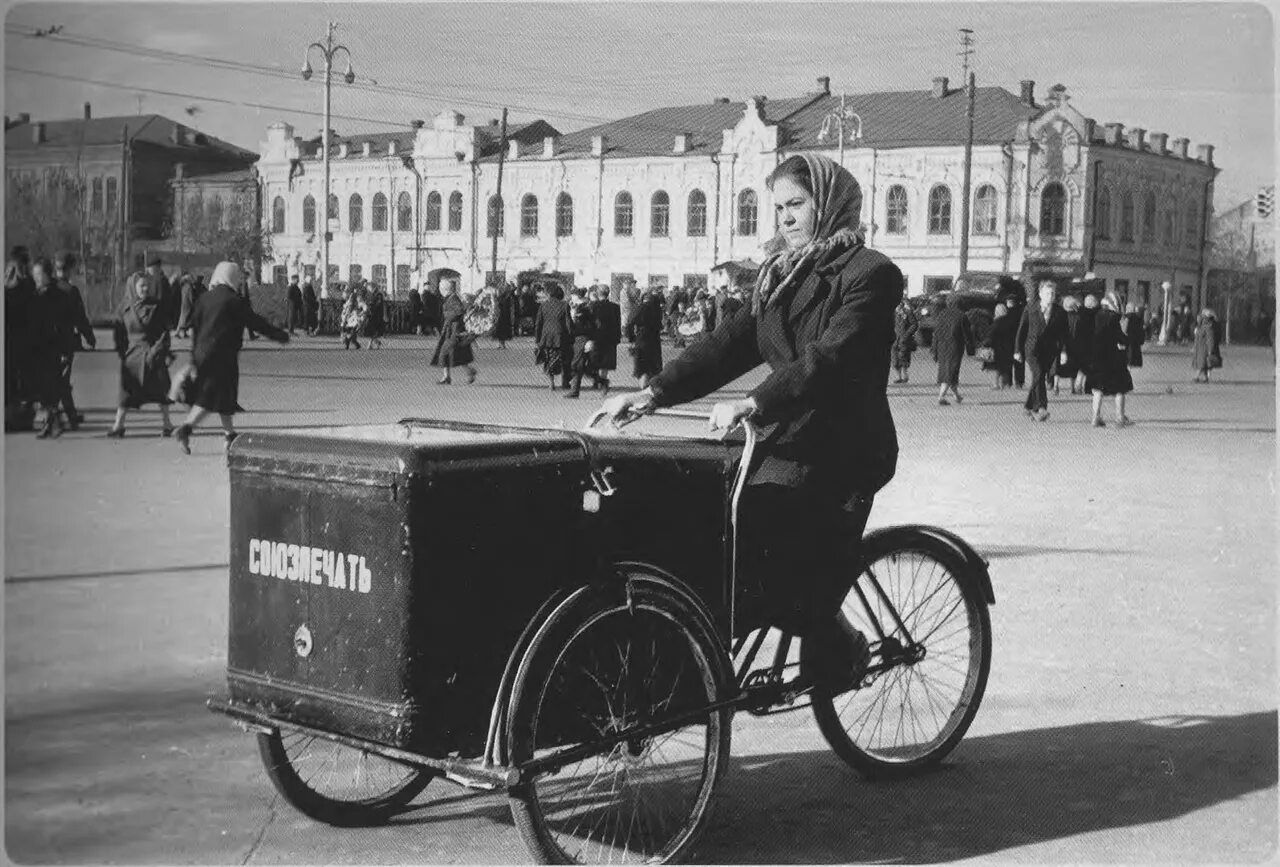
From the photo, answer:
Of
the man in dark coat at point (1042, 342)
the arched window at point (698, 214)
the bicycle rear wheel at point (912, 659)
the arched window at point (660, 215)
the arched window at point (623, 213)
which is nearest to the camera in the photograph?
the bicycle rear wheel at point (912, 659)

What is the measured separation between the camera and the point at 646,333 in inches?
899

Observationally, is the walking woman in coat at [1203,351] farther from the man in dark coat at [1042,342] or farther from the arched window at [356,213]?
the arched window at [356,213]

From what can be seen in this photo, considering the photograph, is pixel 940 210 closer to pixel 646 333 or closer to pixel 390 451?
pixel 646 333

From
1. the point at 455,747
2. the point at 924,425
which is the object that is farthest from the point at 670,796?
the point at 924,425

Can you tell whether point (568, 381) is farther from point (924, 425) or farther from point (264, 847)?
point (264, 847)

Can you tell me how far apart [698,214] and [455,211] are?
731 inches

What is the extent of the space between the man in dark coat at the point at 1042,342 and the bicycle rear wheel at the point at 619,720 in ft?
55.3

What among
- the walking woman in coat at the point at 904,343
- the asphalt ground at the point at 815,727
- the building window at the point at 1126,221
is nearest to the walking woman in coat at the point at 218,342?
the asphalt ground at the point at 815,727

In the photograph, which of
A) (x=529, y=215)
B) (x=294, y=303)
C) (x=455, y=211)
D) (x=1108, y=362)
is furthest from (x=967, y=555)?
(x=529, y=215)

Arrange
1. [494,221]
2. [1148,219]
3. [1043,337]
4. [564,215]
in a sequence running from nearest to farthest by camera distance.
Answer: [1043,337] → [494,221] → [1148,219] → [564,215]

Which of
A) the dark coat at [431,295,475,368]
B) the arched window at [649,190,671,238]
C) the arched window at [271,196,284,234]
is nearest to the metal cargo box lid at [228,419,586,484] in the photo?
the arched window at [271,196,284,234]

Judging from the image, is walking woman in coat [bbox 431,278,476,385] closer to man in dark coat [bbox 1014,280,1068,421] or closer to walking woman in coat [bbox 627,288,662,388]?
walking woman in coat [bbox 627,288,662,388]

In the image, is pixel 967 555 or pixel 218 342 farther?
pixel 218 342

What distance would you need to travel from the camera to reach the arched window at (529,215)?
28.3m
